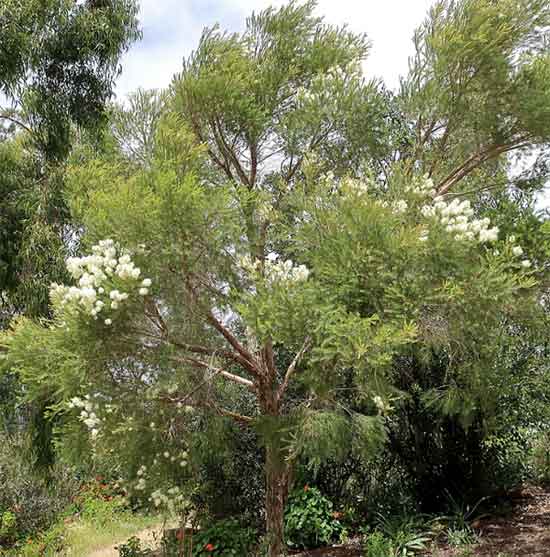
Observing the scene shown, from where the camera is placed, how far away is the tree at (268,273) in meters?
3.62

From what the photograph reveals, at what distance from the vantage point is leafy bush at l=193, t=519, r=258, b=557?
5.70 meters

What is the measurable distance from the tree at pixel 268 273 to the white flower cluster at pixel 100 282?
13 millimetres

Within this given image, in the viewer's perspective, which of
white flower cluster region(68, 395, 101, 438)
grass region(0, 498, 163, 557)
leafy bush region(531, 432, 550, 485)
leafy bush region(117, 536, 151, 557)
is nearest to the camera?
white flower cluster region(68, 395, 101, 438)

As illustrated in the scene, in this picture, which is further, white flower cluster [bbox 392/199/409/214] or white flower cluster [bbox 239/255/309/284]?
white flower cluster [bbox 392/199/409/214]

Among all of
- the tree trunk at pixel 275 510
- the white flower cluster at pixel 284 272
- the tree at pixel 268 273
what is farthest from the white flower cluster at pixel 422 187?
the tree trunk at pixel 275 510

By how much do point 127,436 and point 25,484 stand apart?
4.87 m

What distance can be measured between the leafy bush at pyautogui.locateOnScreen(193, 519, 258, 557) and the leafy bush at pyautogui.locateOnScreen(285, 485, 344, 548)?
406 mm

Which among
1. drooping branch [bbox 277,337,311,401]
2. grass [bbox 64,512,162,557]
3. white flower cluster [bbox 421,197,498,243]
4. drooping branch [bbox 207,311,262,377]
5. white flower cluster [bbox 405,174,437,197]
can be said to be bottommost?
grass [bbox 64,512,162,557]

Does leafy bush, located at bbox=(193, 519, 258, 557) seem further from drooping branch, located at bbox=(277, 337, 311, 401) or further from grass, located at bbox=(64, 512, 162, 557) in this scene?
grass, located at bbox=(64, 512, 162, 557)

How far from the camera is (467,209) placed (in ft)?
12.1

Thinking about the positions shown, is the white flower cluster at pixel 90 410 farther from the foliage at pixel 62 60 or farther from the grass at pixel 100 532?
the foliage at pixel 62 60

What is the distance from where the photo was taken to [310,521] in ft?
20.1

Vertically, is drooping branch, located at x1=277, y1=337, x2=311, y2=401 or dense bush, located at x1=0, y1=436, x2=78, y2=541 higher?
drooping branch, located at x1=277, y1=337, x2=311, y2=401

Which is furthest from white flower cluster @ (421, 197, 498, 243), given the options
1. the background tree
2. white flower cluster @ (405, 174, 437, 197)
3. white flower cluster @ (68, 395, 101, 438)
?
the background tree
